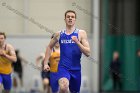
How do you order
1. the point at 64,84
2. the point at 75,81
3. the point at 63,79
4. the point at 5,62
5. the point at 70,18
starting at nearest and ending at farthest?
the point at 64,84 < the point at 63,79 < the point at 70,18 < the point at 75,81 < the point at 5,62

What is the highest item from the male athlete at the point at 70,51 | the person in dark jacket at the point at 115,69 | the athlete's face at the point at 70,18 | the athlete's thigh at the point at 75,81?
the athlete's face at the point at 70,18

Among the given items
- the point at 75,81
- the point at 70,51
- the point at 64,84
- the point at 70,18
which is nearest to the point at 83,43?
the point at 70,51

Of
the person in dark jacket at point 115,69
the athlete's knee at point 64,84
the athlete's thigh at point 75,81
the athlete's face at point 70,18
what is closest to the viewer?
the athlete's knee at point 64,84

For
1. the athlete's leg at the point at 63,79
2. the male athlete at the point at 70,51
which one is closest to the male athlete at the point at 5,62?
the male athlete at the point at 70,51

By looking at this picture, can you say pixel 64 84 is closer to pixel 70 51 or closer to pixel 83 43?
pixel 70 51

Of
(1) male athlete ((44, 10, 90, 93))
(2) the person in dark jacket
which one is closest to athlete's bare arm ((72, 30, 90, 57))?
(1) male athlete ((44, 10, 90, 93))

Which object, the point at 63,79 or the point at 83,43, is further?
the point at 83,43

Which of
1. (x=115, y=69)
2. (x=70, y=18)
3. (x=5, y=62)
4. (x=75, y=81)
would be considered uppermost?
(x=70, y=18)

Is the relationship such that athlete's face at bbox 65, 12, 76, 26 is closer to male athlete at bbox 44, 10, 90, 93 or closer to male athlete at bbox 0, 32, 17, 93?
male athlete at bbox 44, 10, 90, 93

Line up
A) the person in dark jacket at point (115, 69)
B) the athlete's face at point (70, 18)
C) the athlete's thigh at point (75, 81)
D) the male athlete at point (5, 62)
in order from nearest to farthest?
the athlete's face at point (70, 18) < the athlete's thigh at point (75, 81) < the male athlete at point (5, 62) < the person in dark jacket at point (115, 69)

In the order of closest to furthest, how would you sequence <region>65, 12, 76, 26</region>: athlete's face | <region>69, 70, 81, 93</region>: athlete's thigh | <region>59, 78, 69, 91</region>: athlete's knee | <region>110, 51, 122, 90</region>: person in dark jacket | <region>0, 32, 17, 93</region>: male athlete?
<region>59, 78, 69, 91</region>: athlete's knee < <region>65, 12, 76, 26</region>: athlete's face < <region>69, 70, 81, 93</region>: athlete's thigh < <region>0, 32, 17, 93</region>: male athlete < <region>110, 51, 122, 90</region>: person in dark jacket

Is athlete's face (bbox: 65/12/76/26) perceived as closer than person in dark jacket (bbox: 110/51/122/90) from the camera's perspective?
Yes

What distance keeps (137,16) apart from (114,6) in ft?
3.48

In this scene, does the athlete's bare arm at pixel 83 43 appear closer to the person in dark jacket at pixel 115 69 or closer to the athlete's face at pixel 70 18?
the athlete's face at pixel 70 18
